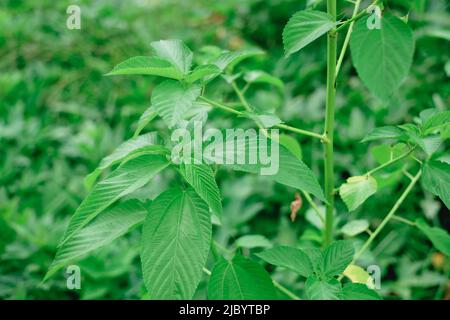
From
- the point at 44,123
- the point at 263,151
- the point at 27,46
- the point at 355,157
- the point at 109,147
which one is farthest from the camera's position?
the point at 27,46

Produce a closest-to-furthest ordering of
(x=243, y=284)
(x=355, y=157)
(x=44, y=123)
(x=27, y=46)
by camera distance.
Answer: (x=243, y=284) < (x=355, y=157) < (x=44, y=123) < (x=27, y=46)

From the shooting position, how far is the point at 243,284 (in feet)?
2.77

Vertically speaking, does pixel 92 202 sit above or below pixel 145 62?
below

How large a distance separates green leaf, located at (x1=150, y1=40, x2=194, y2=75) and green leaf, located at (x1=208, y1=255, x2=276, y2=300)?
305 mm

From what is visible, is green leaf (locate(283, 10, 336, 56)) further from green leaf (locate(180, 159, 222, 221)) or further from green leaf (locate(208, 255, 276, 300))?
green leaf (locate(208, 255, 276, 300))

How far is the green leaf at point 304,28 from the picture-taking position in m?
0.76

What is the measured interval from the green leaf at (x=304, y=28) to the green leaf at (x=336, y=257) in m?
0.29

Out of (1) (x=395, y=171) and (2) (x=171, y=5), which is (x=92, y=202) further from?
(2) (x=171, y=5)

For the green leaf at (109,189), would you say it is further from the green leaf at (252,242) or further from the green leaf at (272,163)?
the green leaf at (252,242)

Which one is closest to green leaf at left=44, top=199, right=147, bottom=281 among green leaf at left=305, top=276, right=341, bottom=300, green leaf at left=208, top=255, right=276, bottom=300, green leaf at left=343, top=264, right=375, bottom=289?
green leaf at left=208, top=255, right=276, bottom=300

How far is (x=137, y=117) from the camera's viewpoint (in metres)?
2.20

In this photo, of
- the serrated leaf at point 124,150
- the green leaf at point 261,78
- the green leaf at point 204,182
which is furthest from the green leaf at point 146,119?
the green leaf at point 261,78
